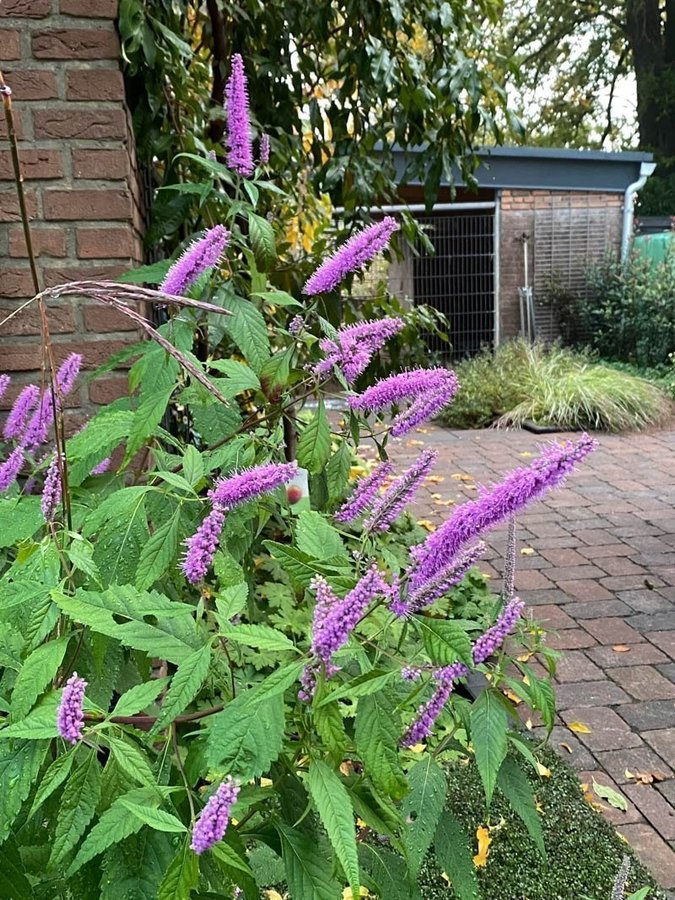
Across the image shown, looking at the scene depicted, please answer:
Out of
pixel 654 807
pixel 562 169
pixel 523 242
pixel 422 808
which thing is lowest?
pixel 654 807

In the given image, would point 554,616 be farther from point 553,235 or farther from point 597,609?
point 553,235

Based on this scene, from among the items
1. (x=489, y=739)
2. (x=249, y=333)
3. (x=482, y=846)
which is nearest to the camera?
(x=489, y=739)

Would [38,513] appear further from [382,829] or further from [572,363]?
[572,363]

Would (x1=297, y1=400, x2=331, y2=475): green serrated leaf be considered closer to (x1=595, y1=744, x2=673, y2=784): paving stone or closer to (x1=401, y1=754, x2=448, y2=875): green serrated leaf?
(x1=401, y1=754, x2=448, y2=875): green serrated leaf

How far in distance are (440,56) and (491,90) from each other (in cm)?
26

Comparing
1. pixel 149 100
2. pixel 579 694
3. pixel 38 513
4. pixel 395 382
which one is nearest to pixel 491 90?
pixel 149 100

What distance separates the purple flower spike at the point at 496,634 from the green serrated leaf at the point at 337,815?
0.26m

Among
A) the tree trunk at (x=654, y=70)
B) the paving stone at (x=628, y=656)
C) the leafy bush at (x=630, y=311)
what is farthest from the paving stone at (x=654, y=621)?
the tree trunk at (x=654, y=70)

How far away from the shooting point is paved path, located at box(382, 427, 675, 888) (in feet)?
8.39

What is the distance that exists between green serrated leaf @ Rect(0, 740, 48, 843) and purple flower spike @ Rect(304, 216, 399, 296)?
666 millimetres

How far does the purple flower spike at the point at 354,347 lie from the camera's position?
3.49ft

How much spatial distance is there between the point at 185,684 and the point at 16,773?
0.20 metres

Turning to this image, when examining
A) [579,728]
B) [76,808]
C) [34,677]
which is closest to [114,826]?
[76,808]

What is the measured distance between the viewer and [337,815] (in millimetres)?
745
